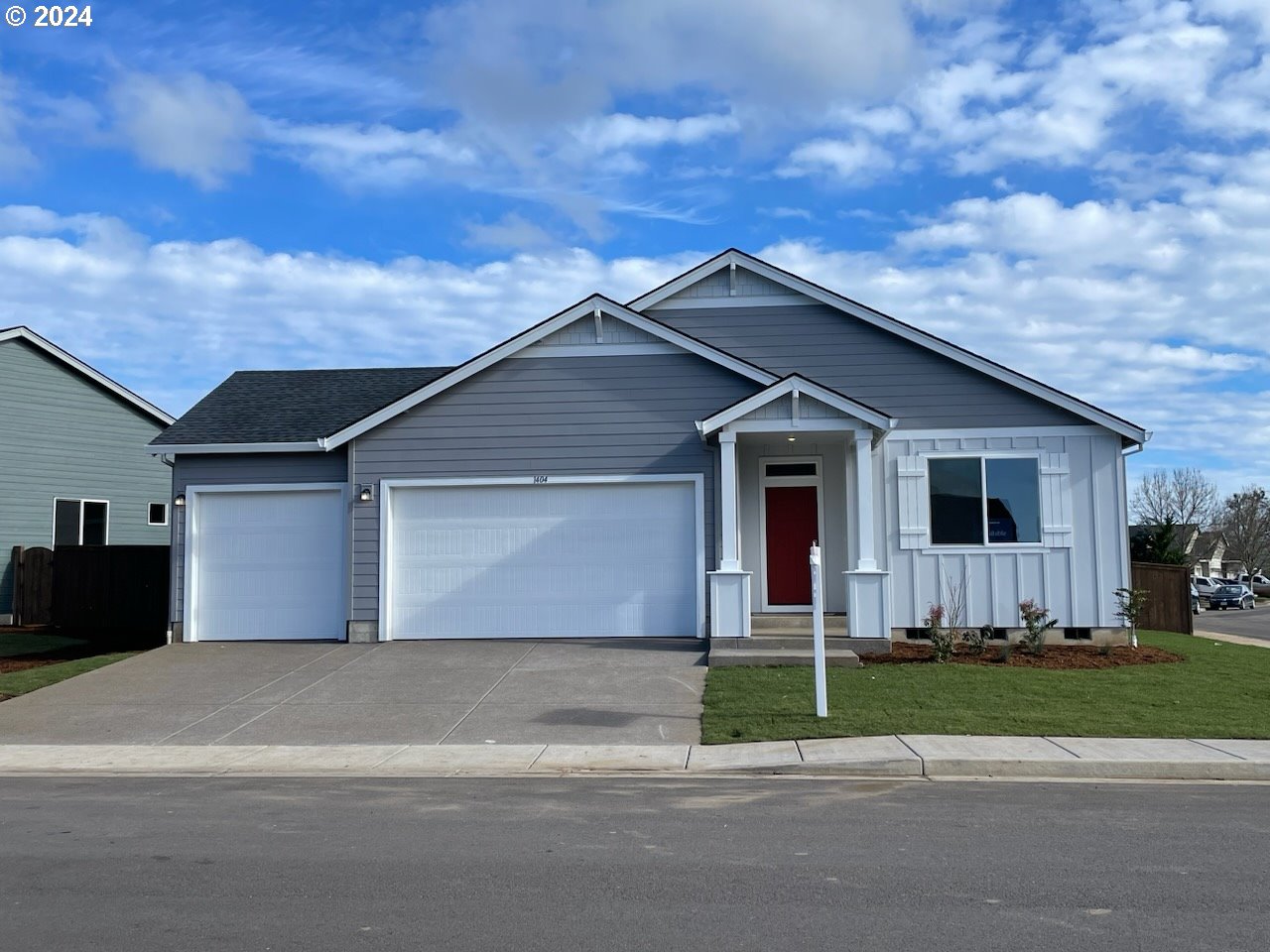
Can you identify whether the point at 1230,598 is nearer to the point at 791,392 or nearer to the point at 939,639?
the point at 939,639

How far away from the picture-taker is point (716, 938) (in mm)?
5523

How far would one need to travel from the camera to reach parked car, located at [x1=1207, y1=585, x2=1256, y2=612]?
5084cm

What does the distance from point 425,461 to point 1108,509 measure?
35.2 ft

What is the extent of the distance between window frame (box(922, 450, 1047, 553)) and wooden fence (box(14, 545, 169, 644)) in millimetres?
14544

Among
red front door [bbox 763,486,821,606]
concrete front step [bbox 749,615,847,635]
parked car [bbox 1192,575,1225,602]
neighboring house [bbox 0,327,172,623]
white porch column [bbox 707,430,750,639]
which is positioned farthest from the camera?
parked car [bbox 1192,575,1225,602]

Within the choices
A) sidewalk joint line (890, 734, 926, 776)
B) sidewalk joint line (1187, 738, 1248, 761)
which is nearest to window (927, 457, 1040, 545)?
sidewalk joint line (1187, 738, 1248, 761)

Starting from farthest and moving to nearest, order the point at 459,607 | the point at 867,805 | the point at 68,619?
1. the point at 68,619
2. the point at 459,607
3. the point at 867,805

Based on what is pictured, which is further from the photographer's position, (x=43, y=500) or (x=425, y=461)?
(x=43, y=500)

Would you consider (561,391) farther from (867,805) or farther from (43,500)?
(43,500)

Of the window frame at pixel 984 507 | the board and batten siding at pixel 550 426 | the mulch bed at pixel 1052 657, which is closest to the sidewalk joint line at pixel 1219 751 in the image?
the mulch bed at pixel 1052 657

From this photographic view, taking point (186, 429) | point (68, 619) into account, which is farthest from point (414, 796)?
point (68, 619)

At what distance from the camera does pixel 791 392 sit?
643 inches

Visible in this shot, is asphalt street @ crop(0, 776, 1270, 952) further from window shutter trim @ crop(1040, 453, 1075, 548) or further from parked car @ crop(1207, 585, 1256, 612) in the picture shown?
parked car @ crop(1207, 585, 1256, 612)

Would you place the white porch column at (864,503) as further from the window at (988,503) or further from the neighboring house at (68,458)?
the neighboring house at (68,458)
